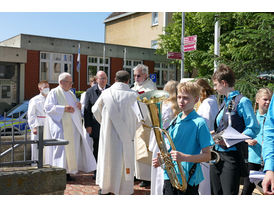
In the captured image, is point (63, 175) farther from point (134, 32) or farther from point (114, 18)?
point (114, 18)

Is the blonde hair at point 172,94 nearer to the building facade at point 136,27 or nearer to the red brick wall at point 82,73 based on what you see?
the red brick wall at point 82,73

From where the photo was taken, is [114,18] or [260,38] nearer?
[260,38]

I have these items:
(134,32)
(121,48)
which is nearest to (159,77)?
(121,48)

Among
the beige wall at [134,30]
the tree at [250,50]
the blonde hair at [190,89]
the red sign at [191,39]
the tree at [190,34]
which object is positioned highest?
the beige wall at [134,30]

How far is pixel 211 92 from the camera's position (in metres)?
4.53

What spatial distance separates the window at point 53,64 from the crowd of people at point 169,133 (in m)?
19.6

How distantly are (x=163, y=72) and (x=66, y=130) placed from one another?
2722cm

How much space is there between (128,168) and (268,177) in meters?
3.41

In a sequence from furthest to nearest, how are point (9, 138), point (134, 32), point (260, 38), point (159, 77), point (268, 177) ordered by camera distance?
point (134, 32) → point (159, 77) → point (9, 138) → point (260, 38) → point (268, 177)

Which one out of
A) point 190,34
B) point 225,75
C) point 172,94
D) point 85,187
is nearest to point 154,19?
point 190,34

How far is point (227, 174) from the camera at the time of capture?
354cm

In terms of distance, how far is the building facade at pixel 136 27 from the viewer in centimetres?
3519

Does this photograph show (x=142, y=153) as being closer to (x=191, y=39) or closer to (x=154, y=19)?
(x=191, y=39)

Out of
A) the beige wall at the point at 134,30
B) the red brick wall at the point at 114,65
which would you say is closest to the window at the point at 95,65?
the red brick wall at the point at 114,65
